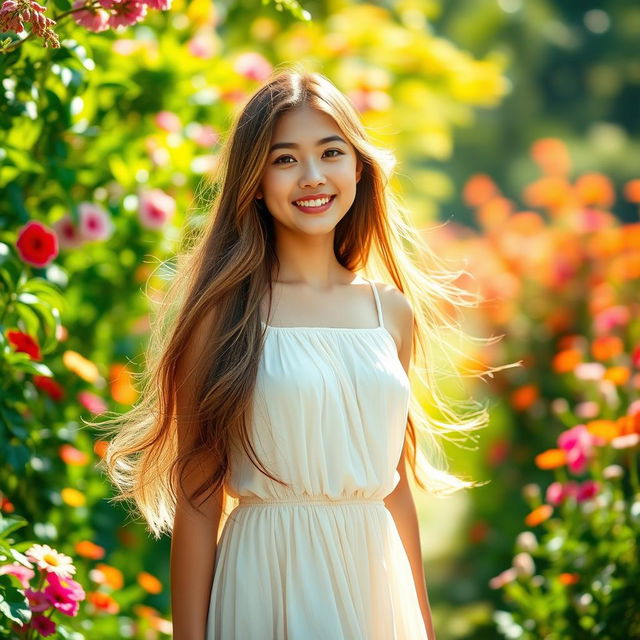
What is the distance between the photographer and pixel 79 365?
3303 millimetres

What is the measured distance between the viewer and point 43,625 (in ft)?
7.75

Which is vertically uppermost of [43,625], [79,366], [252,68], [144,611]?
[252,68]

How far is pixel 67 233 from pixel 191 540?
141cm

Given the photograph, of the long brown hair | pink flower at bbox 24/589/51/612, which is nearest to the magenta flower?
the long brown hair

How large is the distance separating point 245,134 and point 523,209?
37.2 ft

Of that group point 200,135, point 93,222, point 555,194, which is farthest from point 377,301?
point 555,194

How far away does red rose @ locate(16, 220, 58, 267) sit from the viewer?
275cm

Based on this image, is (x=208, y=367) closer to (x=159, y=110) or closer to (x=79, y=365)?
(x=79, y=365)

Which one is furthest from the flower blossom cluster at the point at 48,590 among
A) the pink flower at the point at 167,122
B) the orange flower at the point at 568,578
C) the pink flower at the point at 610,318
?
the pink flower at the point at 610,318

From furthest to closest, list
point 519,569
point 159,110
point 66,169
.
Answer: point 159,110 → point 519,569 → point 66,169

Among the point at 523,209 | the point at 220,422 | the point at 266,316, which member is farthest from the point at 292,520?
the point at 523,209

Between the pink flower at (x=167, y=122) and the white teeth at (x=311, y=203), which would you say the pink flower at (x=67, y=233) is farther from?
the white teeth at (x=311, y=203)

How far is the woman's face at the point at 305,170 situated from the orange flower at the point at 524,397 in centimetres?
287

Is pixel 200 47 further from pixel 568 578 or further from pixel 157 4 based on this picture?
pixel 568 578
